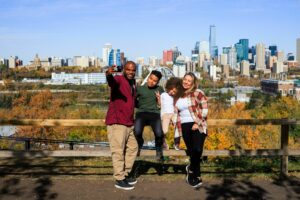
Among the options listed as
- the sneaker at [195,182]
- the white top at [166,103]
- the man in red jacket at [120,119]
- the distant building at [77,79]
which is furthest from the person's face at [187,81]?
the distant building at [77,79]

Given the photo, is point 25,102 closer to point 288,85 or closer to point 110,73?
point 110,73

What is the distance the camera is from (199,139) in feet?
19.4

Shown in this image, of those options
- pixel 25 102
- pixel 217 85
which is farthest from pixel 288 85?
pixel 25 102

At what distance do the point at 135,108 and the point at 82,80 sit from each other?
131380mm

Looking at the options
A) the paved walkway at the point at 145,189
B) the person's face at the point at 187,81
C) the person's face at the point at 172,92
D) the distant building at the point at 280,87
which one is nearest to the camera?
the paved walkway at the point at 145,189

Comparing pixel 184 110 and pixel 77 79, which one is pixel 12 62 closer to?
pixel 77 79

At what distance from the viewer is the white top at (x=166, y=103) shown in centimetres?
638

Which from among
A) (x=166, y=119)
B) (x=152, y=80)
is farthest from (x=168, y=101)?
(x=152, y=80)

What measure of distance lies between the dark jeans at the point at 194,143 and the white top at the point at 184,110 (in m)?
0.07

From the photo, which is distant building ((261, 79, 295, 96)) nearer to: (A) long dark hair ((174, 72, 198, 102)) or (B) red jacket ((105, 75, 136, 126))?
(A) long dark hair ((174, 72, 198, 102))

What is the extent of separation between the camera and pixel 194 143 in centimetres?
595

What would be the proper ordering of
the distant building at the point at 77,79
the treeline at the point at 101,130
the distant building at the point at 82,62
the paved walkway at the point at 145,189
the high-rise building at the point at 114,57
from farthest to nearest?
the distant building at the point at 82,62
the distant building at the point at 77,79
the treeline at the point at 101,130
the high-rise building at the point at 114,57
the paved walkway at the point at 145,189

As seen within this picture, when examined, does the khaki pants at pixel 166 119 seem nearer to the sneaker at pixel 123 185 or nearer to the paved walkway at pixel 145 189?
the paved walkway at pixel 145 189

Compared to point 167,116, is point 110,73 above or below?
above
